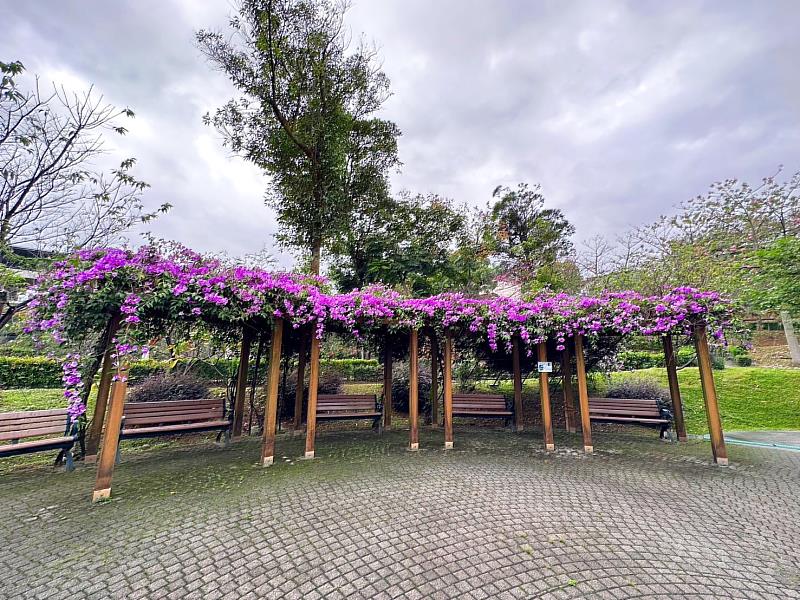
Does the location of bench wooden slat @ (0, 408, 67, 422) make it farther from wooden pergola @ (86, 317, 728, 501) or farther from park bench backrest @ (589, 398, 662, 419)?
park bench backrest @ (589, 398, 662, 419)

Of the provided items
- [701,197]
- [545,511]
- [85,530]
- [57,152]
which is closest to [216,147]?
[57,152]

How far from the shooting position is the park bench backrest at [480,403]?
7780mm

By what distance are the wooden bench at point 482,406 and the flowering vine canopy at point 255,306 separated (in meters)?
1.83

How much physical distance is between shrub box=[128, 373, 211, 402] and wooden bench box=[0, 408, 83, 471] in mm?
2467

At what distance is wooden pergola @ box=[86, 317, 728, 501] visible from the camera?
3.98 meters

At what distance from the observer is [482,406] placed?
25.7 feet

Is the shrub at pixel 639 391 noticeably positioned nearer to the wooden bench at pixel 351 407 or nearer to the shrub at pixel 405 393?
the shrub at pixel 405 393

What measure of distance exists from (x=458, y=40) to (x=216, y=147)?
8.64 metres

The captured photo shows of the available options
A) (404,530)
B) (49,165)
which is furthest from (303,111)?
(404,530)

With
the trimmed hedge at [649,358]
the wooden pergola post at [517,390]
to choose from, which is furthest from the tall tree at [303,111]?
the trimmed hedge at [649,358]

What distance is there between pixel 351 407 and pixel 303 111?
9.48m

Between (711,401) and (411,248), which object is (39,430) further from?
(411,248)

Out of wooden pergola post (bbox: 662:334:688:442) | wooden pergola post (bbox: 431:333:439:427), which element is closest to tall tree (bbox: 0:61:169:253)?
wooden pergola post (bbox: 431:333:439:427)

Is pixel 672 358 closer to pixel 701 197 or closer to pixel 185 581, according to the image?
pixel 185 581
